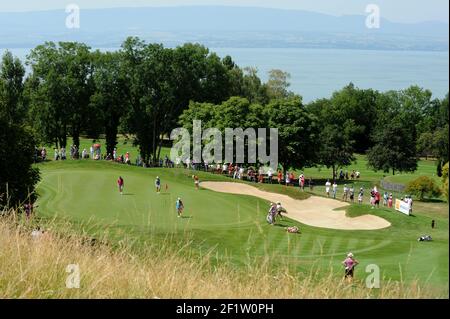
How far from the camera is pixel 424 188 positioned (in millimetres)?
53406

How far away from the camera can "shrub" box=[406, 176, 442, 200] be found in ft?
175

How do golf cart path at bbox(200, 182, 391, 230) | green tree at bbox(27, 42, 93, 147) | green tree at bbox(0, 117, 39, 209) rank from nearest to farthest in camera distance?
green tree at bbox(0, 117, 39, 209)
golf cart path at bbox(200, 182, 391, 230)
green tree at bbox(27, 42, 93, 147)

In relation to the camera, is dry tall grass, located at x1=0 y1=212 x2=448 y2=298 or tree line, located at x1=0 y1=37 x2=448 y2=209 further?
tree line, located at x1=0 y1=37 x2=448 y2=209

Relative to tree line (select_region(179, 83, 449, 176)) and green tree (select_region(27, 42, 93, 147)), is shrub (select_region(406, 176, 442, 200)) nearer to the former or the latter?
tree line (select_region(179, 83, 449, 176))

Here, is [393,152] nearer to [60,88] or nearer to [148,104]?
[148,104]

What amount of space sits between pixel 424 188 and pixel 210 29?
7434 centimetres

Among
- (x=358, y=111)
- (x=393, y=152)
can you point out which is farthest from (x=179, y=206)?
(x=358, y=111)

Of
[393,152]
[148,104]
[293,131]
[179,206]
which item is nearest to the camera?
[179,206]

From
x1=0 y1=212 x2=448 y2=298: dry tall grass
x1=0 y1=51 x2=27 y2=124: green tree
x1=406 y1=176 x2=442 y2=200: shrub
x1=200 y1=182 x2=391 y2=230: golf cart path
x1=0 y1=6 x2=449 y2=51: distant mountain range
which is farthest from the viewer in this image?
x1=0 y1=51 x2=27 y2=124: green tree

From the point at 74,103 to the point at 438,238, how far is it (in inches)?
1884

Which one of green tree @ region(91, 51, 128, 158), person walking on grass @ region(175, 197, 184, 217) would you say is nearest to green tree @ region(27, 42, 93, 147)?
green tree @ region(91, 51, 128, 158)

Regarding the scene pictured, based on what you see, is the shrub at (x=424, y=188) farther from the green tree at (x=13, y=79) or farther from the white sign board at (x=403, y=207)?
the green tree at (x=13, y=79)

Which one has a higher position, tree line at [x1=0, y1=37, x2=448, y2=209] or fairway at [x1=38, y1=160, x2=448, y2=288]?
tree line at [x1=0, y1=37, x2=448, y2=209]

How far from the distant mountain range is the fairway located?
13623 mm
